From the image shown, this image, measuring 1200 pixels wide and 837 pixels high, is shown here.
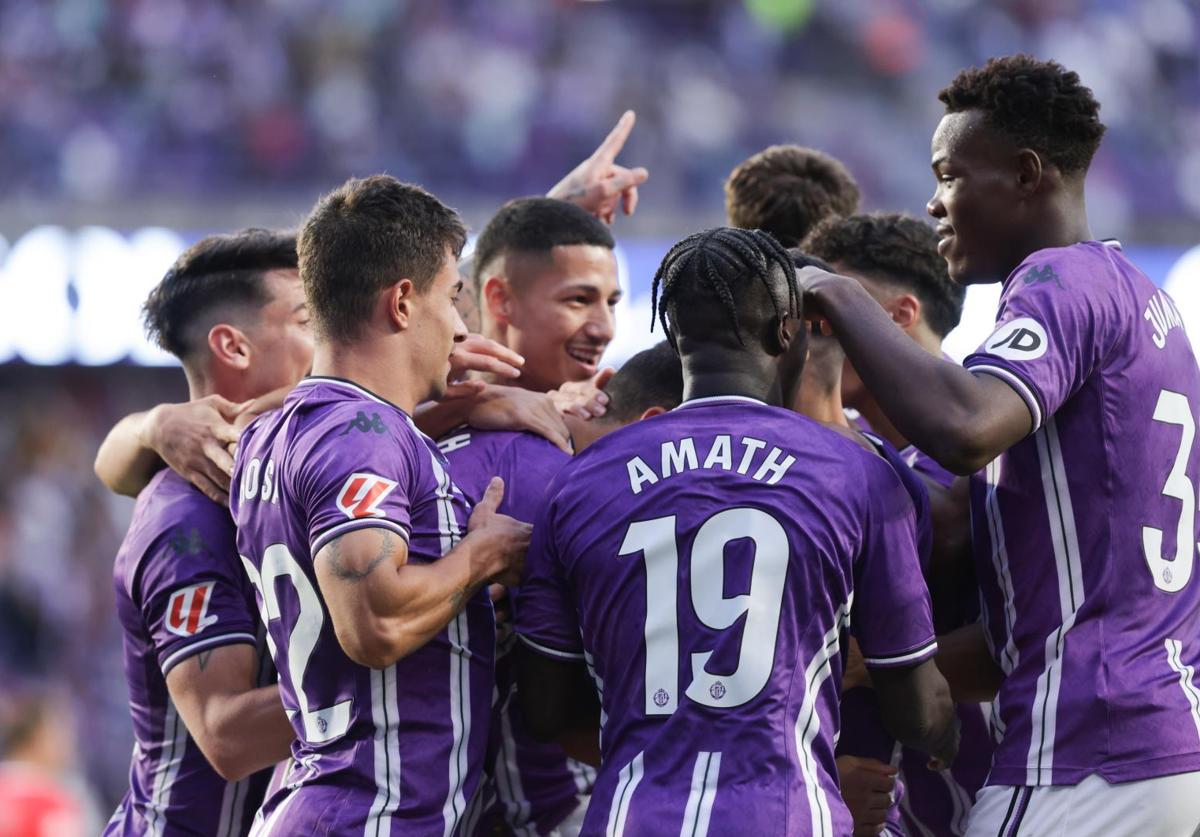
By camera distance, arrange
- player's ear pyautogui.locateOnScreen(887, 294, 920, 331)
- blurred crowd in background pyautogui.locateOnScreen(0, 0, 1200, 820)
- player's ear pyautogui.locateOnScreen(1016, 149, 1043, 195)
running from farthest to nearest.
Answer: blurred crowd in background pyautogui.locateOnScreen(0, 0, 1200, 820) < player's ear pyautogui.locateOnScreen(887, 294, 920, 331) < player's ear pyautogui.locateOnScreen(1016, 149, 1043, 195)

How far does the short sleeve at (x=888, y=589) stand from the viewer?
3.27 m

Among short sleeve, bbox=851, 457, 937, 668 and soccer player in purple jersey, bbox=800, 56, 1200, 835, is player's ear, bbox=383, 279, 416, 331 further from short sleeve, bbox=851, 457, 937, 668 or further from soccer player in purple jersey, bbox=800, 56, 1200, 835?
short sleeve, bbox=851, 457, 937, 668

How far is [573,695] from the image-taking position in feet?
11.5

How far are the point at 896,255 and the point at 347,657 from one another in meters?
2.21

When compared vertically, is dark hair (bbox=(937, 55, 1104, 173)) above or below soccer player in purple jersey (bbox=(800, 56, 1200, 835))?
above

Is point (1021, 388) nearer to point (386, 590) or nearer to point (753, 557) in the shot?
point (753, 557)

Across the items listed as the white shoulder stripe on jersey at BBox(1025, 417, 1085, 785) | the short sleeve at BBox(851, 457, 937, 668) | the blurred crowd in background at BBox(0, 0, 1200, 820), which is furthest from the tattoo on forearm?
the blurred crowd in background at BBox(0, 0, 1200, 820)

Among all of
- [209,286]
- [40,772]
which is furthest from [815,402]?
[40,772]

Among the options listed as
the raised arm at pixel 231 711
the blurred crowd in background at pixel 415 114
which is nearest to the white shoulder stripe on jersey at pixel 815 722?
the raised arm at pixel 231 711

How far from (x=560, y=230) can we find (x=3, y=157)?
11606 millimetres

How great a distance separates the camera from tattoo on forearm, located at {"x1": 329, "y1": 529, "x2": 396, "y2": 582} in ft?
10.7

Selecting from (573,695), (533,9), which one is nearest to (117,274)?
(533,9)

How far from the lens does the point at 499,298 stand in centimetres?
530

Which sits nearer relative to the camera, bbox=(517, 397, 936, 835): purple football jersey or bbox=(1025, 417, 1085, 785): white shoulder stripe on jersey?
bbox=(517, 397, 936, 835): purple football jersey
